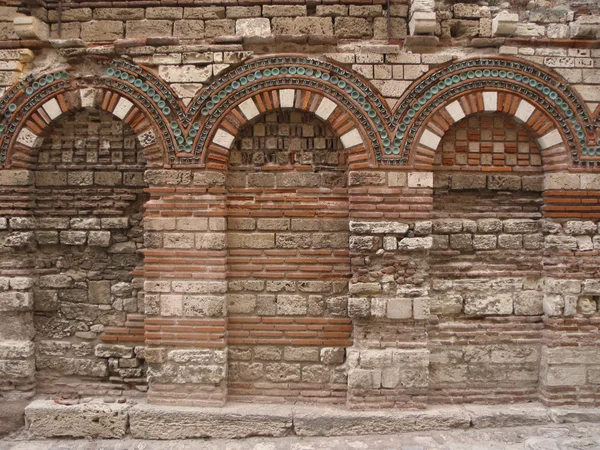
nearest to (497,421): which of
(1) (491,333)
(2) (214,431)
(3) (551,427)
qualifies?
(3) (551,427)

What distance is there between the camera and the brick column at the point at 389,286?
448 cm

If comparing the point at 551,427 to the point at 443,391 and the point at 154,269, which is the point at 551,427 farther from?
the point at 154,269

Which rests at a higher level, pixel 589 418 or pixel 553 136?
pixel 553 136

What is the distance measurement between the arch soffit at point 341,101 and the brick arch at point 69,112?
0.01 m

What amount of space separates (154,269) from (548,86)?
4.57 m

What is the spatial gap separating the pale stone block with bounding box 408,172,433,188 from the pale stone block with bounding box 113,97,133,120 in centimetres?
304

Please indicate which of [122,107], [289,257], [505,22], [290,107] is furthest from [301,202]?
[505,22]

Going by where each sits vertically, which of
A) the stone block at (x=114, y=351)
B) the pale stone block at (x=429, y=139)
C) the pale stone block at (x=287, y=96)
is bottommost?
the stone block at (x=114, y=351)

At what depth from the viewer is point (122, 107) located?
4570mm

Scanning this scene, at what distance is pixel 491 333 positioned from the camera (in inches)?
186

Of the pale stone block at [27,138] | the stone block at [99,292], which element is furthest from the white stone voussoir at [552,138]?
the pale stone block at [27,138]

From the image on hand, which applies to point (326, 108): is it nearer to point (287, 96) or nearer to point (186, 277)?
point (287, 96)

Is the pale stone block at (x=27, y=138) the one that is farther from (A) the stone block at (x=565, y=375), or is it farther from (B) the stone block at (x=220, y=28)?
(A) the stone block at (x=565, y=375)

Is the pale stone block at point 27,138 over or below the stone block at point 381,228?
over
